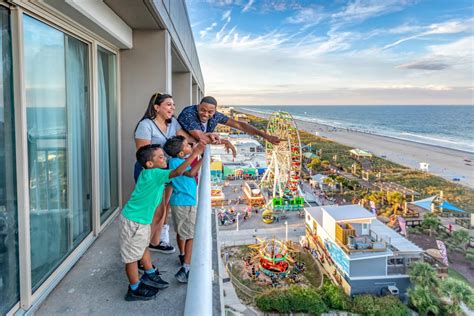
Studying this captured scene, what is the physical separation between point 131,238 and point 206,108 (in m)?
1.08

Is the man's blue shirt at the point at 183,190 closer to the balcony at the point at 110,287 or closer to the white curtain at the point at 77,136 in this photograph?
the balcony at the point at 110,287

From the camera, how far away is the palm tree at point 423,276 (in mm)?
9477

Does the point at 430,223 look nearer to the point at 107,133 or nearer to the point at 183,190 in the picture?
the point at 107,133

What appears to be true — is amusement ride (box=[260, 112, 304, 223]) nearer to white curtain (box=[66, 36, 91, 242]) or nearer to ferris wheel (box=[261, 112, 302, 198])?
ferris wheel (box=[261, 112, 302, 198])

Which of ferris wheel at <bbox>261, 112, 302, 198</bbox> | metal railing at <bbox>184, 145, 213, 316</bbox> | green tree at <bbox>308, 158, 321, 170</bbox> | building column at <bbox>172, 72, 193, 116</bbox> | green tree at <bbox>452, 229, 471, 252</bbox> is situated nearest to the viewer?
metal railing at <bbox>184, 145, 213, 316</bbox>

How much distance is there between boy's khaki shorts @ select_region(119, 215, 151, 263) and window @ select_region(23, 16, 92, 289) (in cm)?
57

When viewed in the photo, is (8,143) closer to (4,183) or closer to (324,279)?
(4,183)

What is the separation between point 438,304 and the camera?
8.93 meters

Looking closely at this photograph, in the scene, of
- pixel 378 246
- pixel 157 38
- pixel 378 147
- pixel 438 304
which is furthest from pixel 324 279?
pixel 378 147

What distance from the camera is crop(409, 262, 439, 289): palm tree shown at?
948cm

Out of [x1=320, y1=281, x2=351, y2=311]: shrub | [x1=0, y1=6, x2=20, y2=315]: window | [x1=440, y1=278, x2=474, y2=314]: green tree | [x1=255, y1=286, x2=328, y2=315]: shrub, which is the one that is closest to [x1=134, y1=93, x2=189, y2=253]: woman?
[x1=0, y1=6, x2=20, y2=315]: window

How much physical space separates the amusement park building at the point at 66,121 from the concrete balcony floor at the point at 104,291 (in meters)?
0.05

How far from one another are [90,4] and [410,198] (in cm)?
2354

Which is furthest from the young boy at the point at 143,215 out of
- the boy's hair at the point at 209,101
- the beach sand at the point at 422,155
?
the beach sand at the point at 422,155
